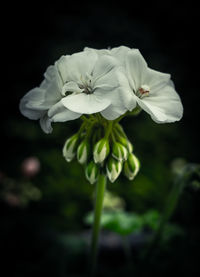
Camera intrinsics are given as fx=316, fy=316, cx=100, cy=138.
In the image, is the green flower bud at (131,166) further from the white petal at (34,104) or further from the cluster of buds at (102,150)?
the white petal at (34,104)

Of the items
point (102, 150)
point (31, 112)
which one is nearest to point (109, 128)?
point (102, 150)

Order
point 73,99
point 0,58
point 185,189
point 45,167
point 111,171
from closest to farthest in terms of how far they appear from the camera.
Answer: point 73,99, point 111,171, point 185,189, point 45,167, point 0,58

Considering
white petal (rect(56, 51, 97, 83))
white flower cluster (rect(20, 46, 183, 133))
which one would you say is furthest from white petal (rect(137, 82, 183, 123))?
white petal (rect(56, 51, 97, 83))

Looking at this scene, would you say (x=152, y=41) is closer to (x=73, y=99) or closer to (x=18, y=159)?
(x=18, y=159)

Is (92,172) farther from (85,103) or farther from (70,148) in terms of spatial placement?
(85,103)

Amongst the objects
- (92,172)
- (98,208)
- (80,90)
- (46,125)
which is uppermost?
(80,90)

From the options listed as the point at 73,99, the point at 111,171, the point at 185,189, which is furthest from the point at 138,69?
the point at 185,189
